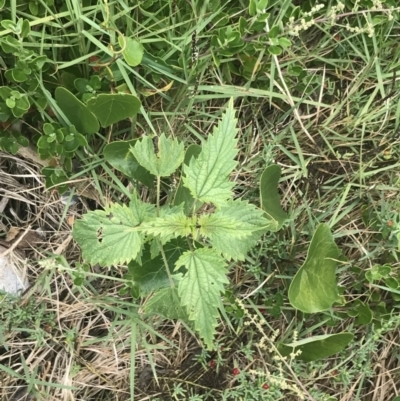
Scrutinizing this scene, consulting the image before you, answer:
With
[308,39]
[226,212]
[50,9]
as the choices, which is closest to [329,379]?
[226,212]

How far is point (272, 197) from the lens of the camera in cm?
156

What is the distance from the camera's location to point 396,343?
168 centimetres

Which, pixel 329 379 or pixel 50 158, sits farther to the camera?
pixel 329 379

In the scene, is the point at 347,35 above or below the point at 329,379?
above

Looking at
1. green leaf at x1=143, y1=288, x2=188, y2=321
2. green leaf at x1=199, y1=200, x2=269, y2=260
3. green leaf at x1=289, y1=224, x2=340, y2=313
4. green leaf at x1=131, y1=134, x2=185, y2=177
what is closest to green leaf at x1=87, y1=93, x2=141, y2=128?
green leaf at x1=131, y1=134, x2=185, y2=177

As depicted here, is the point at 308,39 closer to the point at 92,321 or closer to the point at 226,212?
the point at 226,212

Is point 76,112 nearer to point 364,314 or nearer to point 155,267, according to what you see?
point 155,267

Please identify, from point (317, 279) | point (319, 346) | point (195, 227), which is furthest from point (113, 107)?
point (319, 346)

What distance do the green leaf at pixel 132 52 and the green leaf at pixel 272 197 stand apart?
460 mm

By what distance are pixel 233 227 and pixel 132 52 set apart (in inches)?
21.4

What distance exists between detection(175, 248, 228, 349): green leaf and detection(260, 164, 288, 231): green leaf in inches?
11.3

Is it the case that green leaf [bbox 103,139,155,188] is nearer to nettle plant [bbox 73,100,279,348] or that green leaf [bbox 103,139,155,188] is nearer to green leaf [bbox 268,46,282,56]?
nettle plant [bbox 73,100,279,348]

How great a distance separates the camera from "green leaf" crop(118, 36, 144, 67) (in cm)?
138

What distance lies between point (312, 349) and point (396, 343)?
0.31 meters
